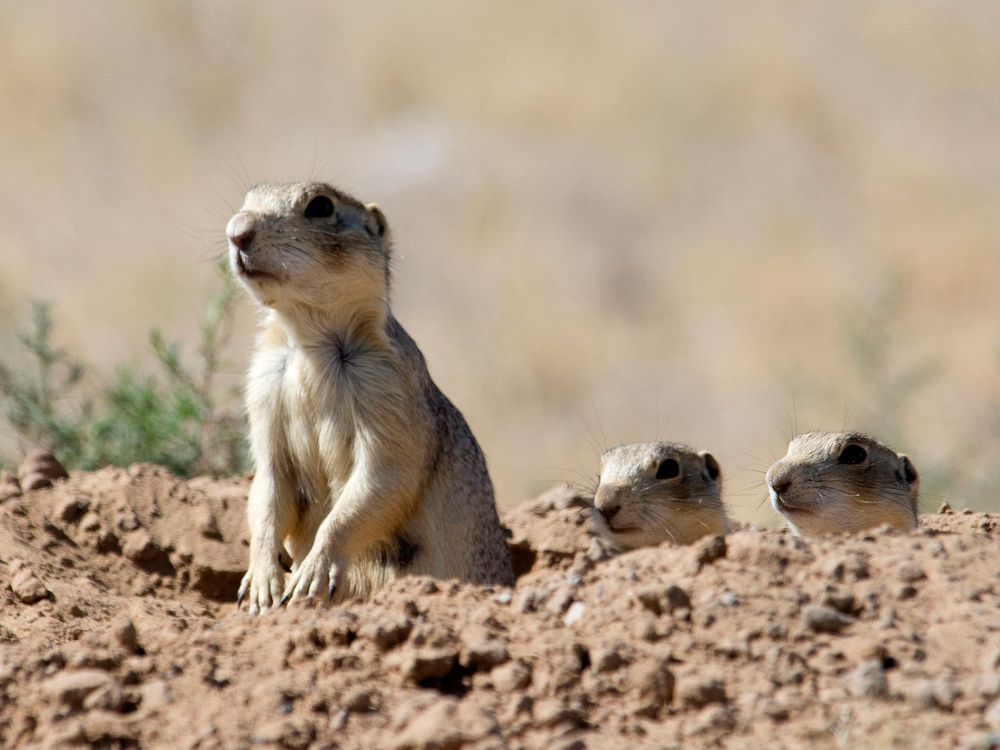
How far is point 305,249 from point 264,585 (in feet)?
4.77

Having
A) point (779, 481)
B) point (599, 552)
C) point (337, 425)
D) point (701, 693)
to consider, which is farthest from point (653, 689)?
point (779, 481)

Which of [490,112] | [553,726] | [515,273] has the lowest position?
[553,726]

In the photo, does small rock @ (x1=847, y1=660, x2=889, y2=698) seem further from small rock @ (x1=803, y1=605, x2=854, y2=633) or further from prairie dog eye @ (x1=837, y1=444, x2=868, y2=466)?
prairie dog eye @ (x1=837, y1=444, x2=868, y2=466)

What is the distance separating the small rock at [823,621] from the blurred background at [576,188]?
9.83m

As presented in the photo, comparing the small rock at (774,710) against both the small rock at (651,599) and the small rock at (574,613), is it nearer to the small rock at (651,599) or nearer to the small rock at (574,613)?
the small rock at (651,599)

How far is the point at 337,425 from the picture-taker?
20.8 ft

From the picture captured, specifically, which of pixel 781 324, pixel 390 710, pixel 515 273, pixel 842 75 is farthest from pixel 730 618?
pixel 842 75

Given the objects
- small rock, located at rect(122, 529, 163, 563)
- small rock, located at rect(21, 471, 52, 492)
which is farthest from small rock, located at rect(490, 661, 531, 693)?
small rock, located at rect(21, 471, 52, 492)

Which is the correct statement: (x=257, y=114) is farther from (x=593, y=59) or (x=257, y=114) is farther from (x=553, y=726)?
(x=553, y=726)

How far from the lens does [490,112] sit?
24.4m

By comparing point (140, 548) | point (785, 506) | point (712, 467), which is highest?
point (712, 467)

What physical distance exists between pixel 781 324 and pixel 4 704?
15813mm

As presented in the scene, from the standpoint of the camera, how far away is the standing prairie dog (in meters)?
6.17

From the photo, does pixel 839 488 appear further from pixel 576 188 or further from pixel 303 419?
pixel 576 188
